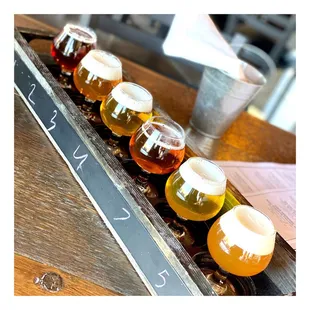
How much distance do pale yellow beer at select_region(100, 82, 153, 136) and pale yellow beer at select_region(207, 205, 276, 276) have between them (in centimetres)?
28

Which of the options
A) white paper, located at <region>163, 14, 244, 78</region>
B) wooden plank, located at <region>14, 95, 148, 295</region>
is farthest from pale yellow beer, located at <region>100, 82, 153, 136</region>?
white paper, located at <region>163, 14, 244, 78</region>

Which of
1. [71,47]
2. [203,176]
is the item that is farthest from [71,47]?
[203,176]

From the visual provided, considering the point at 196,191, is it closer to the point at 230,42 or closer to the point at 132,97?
the point at 132,97

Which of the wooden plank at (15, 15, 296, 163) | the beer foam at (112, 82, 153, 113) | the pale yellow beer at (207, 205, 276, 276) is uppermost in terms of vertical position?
the beer foam at (112, 82, 153, 113)

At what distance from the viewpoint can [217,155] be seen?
1180mm

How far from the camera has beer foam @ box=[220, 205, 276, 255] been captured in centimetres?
68

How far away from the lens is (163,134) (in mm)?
821

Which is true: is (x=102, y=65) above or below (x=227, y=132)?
above

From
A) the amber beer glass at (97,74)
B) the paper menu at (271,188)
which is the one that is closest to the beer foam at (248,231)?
the paper menu at (271,188)

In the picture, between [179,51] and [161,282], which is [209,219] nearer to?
[161,282]

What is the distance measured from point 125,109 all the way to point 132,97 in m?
0.03

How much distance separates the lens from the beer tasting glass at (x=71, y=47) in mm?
1059

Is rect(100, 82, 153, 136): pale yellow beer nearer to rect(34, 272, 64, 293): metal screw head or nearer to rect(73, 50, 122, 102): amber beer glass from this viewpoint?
rect(73, 50, 122, 102): amber beer glass

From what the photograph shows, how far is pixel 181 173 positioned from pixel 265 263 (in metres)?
0.19
